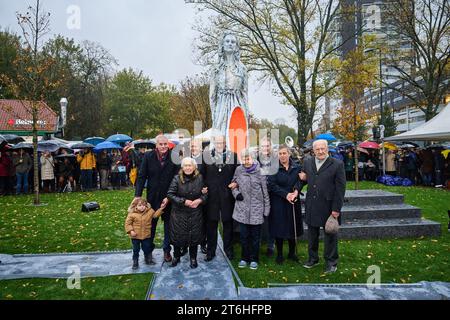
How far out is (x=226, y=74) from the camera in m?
8.72

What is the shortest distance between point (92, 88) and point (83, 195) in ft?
88.1

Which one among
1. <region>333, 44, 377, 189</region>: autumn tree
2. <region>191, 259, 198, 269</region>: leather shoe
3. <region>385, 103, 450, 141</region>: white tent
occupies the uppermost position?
<region>333, 44, 377, 189</region>: autumn tree

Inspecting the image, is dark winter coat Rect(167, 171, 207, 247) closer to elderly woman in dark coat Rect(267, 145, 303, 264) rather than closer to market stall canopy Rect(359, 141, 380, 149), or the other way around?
elderly woman in dark coat Rect(267, 145, 303, 264)

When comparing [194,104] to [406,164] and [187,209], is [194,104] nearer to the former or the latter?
[406,164]

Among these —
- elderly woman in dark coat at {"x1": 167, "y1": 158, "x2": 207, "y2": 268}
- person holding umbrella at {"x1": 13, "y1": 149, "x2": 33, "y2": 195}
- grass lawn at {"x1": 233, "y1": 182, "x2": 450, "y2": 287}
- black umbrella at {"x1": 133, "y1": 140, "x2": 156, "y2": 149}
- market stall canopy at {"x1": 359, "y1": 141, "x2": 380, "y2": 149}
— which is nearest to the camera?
grass lawn at {"x1": 233, "y1": 182, "x2": 450, "y2": 287}

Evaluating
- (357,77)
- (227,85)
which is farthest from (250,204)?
(357,77)

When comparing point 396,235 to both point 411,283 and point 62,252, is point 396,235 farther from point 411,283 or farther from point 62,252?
point 62,252

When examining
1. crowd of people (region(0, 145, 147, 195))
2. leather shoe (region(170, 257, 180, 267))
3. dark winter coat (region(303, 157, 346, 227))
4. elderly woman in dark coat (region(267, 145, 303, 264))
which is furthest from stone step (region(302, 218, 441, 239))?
crowd of people (region(0, 145, 147, 195))

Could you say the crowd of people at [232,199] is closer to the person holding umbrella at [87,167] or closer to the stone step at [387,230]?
the stone step at [387,230]

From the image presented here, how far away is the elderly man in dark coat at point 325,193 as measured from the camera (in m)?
4.84

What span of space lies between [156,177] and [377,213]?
5.00 m

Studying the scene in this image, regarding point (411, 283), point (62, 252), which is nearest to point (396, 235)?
point (411, 283)

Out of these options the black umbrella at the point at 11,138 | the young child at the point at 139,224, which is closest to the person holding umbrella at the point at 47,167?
the black umbrella at the point at 11,138

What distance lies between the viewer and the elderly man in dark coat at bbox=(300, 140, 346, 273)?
4840mm
